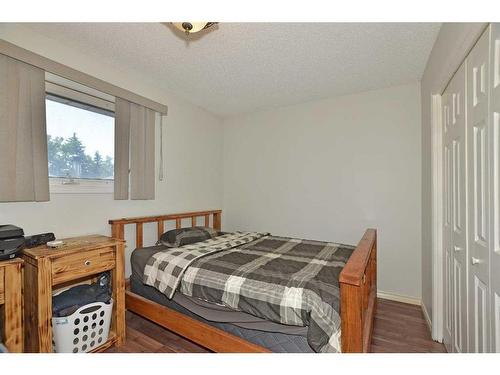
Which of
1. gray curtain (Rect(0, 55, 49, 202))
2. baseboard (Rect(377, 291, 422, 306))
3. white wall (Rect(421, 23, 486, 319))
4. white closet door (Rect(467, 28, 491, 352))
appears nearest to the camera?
white closet door (Rect(467, 28, 491, 352))

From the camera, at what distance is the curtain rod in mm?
1624

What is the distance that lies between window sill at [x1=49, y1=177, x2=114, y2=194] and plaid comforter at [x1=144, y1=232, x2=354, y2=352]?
0.81 m

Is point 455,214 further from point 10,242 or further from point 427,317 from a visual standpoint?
A: point 10,242

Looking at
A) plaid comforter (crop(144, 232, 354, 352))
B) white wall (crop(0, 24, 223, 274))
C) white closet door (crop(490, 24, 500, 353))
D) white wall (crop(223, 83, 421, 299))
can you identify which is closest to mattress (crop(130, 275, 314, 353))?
plaid comforter (crop(144, 232, 354, 352))

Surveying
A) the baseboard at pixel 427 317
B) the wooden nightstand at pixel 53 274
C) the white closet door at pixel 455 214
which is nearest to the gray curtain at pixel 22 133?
the wooden nightstand at pixel 53 274

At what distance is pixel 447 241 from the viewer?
1758 millimetres

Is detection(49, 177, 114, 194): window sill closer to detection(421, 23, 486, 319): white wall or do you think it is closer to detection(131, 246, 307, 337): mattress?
detection(131, 246, 307, 337): mattress

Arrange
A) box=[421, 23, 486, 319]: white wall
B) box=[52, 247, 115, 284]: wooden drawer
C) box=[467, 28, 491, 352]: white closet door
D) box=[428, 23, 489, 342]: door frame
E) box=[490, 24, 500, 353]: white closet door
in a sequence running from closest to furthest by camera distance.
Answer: box=[490, 24, 500, 353]: white closet door → box=[467, 28, 491, 352]: white closet door → box=[421, 23, 486, 319]: white wall → box=[52, 247, 115, 284]: wooden drawer → box=[428, 23, 489, 342]: door frame

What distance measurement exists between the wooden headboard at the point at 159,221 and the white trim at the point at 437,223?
2.45 m

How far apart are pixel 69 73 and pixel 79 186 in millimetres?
902

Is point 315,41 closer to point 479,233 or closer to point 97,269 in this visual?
point 479,233

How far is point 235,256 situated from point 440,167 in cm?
176

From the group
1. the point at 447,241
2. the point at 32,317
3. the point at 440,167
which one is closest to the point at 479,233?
the point at 447,241

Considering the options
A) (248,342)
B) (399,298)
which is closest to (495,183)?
(248,342)
